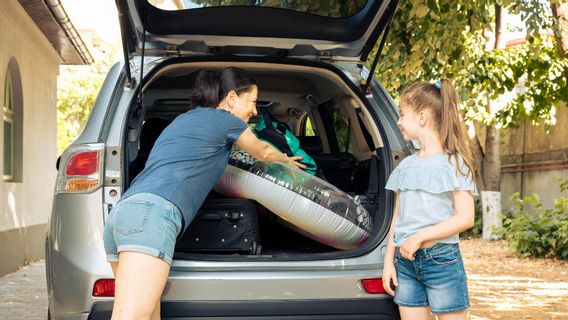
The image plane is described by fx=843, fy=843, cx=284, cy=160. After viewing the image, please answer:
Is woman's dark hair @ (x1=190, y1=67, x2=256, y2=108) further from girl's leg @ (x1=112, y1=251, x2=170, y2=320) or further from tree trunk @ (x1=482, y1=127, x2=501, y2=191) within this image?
tree trunk @ (x1=482, y1=127, x2=501, y2=191)

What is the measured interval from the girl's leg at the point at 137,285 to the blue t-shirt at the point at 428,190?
997 mm

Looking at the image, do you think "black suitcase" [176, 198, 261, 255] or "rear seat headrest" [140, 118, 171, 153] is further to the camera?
"rear seat headrest" [140, 118, 171, 153]

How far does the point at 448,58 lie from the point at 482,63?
4080 millimetres

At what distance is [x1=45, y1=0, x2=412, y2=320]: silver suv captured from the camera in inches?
134

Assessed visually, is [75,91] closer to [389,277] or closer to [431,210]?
[389,277]

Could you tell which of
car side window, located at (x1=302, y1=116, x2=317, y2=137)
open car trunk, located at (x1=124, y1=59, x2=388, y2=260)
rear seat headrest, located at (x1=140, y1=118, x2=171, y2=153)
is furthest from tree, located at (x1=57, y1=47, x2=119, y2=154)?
rear seat headrest, located at (x1=140, y1=118, x2=171, y2=153)

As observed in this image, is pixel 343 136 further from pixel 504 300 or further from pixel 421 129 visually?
pixel 504 300

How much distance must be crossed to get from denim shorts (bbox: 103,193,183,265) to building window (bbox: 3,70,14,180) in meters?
7.42

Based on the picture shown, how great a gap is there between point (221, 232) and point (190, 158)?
2.07 feet

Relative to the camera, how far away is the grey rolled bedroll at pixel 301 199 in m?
3.82

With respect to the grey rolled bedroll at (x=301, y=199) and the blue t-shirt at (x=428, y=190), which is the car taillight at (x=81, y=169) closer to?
the grey rolled bedroll at (x=301, y=199)

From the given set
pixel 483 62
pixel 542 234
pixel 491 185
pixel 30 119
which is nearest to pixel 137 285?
pixel 30 119

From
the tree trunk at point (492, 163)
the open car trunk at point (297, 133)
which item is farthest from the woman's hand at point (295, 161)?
the tree trunk at point (492, 163)

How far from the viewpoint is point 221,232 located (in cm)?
391
